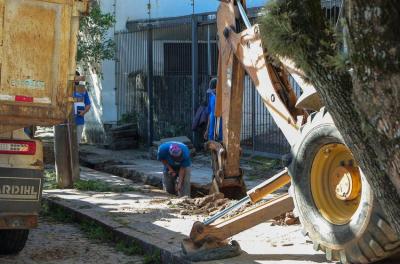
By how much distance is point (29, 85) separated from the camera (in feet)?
20.7

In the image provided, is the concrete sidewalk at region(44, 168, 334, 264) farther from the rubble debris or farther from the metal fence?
the metal fence

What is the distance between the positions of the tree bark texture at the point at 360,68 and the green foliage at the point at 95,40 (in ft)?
45.5

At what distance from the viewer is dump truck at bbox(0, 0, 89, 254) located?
621cm

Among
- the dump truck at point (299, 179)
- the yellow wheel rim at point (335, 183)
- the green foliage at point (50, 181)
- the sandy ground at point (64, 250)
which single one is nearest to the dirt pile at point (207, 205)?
the dump truck at point (299, 179)

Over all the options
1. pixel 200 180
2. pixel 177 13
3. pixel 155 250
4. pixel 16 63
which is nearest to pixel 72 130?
pixel 200 180

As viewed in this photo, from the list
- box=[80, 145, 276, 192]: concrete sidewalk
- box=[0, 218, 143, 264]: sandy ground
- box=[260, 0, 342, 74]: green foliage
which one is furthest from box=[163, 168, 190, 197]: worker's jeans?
box=[260, 0, 342, 74]: green foliage

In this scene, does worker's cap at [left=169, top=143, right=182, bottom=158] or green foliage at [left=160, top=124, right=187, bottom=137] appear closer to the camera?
worker's cap at [left=169, top=143, right=182, bottom=158]

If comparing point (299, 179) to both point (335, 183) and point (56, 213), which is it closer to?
point (335, 183)

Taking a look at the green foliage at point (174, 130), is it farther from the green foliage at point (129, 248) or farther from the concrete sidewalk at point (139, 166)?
the green foliage at point (129, 248)

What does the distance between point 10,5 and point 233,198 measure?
4.41 meters

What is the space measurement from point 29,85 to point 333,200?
2.77 metres

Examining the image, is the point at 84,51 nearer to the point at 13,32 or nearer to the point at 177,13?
the point at 177,13

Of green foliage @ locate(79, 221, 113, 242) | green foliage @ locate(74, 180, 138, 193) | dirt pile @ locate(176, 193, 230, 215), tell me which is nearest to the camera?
green foliage @ locate(79, 221, 113, 242)

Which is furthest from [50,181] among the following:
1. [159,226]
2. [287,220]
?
[287,220]
